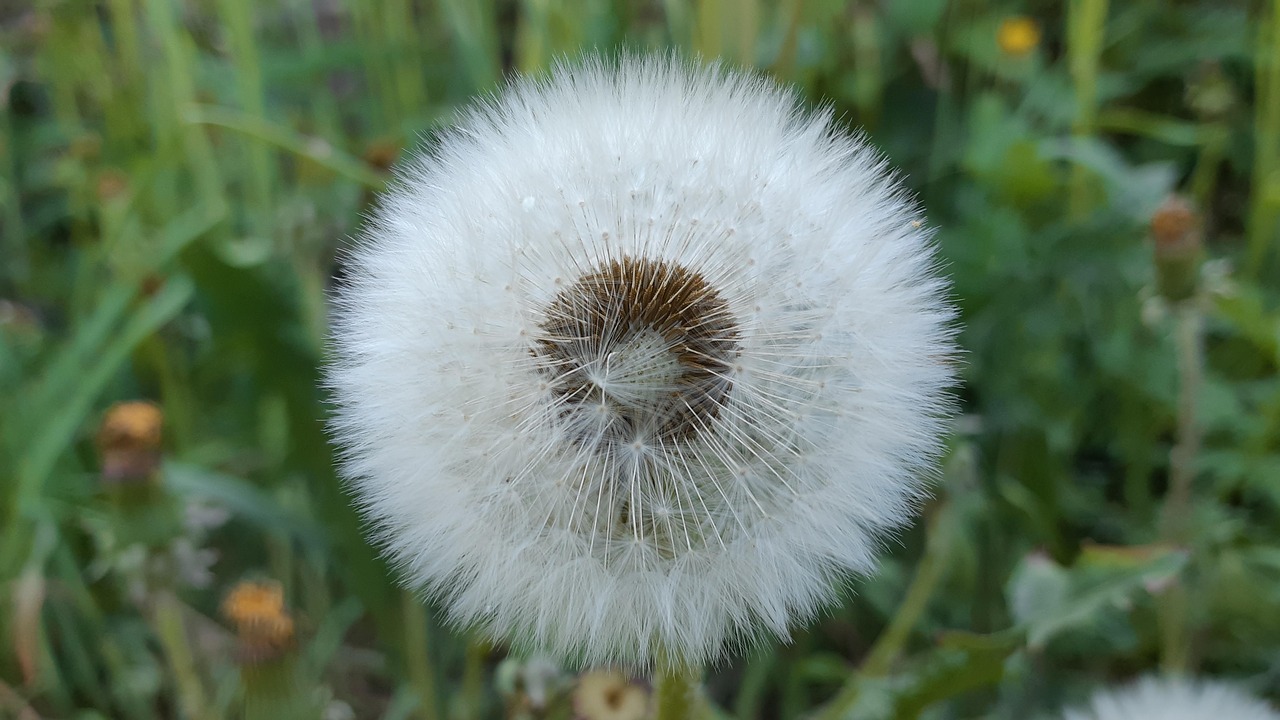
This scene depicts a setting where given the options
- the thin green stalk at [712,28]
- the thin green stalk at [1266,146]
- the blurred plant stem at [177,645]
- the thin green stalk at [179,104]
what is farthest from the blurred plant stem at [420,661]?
the thin green stalk at [1266,146]

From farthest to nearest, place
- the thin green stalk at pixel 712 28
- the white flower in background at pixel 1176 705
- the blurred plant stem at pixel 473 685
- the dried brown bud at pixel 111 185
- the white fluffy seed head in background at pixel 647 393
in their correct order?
the dried brown bud at pixel 111 185 → the thin green stalk at pixel 712 28 → the blurred plant stem at pixel 473 685 → the white flower in background at pixel 1176 705 → the white fluffy seed head in background at pixel 647 393

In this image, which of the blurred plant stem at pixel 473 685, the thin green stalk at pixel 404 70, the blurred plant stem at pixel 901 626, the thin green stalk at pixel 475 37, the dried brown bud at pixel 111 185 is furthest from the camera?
the thin green stalk at pixel 404 70

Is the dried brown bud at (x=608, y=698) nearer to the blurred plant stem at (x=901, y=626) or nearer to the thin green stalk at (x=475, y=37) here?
the blurred plant stem at (x=901, y=626)

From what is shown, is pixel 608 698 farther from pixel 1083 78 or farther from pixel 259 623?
Result: pixel 1083 78

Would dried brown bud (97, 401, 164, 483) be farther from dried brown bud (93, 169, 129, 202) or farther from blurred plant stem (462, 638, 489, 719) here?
dried brown bud (93, 169, 129, 202)

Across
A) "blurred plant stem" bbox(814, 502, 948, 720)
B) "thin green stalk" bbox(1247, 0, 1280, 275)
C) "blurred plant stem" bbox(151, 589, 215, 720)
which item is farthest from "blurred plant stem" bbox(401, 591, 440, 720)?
"thin green stalk" bbox(1247, 0, 1280, 275)

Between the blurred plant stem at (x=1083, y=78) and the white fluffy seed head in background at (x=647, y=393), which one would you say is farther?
the blurred plant stem at (x=1083, y=78)

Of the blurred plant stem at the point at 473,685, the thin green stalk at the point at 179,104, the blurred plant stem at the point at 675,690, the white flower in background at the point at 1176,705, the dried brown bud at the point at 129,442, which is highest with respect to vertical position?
the thin green stalk at the point at 179,104

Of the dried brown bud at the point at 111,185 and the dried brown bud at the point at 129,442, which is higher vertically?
the dried brown bud at the point at 111,185
